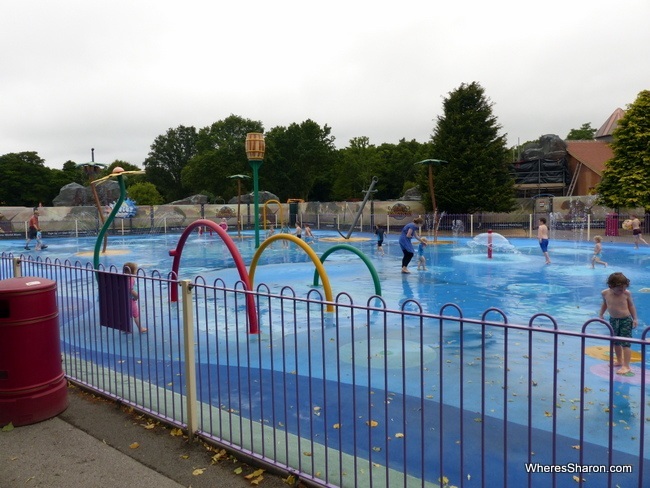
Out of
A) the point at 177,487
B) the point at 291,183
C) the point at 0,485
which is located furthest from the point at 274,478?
the point at 291,183

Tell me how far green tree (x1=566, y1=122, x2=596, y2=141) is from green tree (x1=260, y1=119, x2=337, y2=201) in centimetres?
4360

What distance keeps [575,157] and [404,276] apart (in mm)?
40302

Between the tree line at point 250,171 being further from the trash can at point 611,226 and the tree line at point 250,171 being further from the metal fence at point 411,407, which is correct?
the metal fence at point 411,407

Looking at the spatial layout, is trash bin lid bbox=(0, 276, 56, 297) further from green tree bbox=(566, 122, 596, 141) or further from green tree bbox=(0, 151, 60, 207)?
green tree bbox=(566, 122, 596, 141)

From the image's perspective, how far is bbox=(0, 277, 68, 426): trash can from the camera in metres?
5.26

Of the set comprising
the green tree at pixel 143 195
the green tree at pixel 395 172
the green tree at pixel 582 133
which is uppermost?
the green tree at pixel 582 133

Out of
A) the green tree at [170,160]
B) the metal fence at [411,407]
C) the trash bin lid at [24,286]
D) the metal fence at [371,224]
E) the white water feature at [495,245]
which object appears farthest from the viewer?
the green tree at [170,160]

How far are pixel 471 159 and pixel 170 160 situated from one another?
58374mm

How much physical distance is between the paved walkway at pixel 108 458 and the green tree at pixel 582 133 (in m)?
92.4

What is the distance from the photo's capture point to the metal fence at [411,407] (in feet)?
12.9

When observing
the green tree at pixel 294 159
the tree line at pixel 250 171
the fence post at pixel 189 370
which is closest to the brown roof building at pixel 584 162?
the tree line at pixel 250 171

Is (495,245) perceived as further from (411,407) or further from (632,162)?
(411,407)

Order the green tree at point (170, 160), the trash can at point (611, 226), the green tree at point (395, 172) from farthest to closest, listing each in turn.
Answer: the green tree at point (170, 160), the green tree at point (395, 172), the trash can at point (611, 226)

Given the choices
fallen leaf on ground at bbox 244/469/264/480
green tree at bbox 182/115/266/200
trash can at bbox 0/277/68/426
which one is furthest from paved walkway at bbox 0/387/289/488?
green tree at bbox 182/115/266/200
